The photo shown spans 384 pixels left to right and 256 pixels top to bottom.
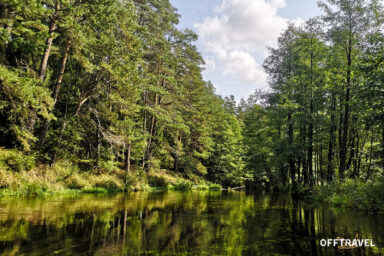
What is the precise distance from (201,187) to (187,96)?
41.4ft

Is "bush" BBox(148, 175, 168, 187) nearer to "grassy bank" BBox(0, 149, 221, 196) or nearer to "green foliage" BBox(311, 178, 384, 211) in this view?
"grassy bank" BBox(0, 149, 221, 196)

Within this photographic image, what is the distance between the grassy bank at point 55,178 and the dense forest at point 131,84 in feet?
0.55

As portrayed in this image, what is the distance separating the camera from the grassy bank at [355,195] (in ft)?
30.6

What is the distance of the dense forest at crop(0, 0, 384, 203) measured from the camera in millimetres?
10477

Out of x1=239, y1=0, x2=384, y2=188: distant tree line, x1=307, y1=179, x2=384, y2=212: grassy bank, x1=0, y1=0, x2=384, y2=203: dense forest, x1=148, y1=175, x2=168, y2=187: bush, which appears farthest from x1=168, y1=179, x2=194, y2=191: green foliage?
x1=307, y1=179, x2=384, y2=212: grassy bank

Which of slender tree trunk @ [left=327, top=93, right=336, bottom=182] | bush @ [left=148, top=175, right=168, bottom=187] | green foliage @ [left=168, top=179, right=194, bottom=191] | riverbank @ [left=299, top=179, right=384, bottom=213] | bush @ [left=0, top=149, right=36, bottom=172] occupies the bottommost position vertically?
green foliage @ [left=168, top=179, right=194, bottom=191]

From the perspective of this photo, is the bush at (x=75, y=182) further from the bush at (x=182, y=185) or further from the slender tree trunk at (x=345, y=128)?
the slender tree trunk at (x=345, y=128)

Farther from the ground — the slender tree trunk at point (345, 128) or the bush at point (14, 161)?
the slender tree trunk at point (345, 128)

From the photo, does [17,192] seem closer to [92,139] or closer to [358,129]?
[92,139]

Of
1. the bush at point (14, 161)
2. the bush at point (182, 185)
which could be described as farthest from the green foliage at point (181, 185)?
the bush at point (14, 161)

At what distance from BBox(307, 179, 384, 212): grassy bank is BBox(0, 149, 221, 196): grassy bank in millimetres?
13046

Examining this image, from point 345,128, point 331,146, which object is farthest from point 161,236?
point 331,146

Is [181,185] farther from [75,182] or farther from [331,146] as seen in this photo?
[331,146]

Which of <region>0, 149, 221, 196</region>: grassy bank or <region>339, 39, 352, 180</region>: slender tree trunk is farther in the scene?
<region>339, 39, 352, 180</region>: slender tree trunk
